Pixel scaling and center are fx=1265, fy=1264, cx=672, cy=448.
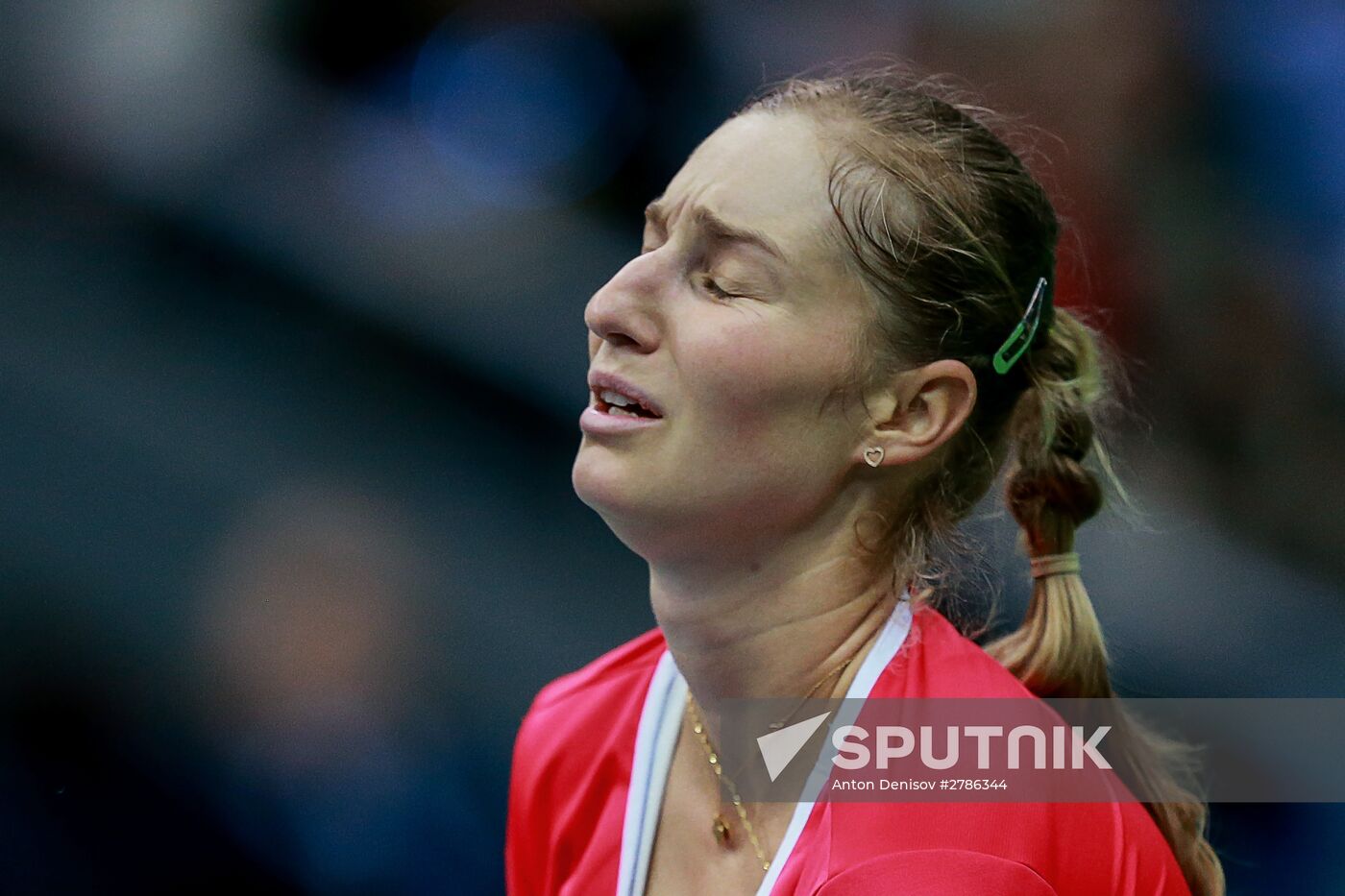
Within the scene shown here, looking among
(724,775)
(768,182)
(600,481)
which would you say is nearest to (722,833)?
(724,775)

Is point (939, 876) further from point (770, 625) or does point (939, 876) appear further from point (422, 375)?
point (422, 375)

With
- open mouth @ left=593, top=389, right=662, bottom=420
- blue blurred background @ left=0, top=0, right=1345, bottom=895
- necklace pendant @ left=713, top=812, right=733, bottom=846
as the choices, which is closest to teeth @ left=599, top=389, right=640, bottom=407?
open mouth @ left=593, top=389, right=662, bottom=420

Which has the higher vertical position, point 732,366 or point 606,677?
point 732,366

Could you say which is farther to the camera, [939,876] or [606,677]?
[606,677]

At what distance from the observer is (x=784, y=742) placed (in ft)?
3.69

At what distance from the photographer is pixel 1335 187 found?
1966 millimetres

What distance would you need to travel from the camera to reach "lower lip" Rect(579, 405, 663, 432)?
1.05 metres

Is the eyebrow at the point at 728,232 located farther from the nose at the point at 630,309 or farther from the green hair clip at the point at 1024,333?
the green hair clip at the point at 1024,333

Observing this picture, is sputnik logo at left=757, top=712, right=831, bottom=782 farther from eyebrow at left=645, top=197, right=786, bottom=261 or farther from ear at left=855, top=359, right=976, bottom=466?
eyebrow at left=645, top=197, right=786, bottom=261

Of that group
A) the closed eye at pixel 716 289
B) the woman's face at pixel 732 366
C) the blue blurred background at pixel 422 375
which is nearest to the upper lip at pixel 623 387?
the woman's face at pixel 732 366

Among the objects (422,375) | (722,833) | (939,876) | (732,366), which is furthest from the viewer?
(422,375)

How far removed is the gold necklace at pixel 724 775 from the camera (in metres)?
1.11

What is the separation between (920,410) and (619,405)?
10.5 inches

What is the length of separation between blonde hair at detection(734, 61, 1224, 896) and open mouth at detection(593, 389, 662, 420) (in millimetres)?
177
